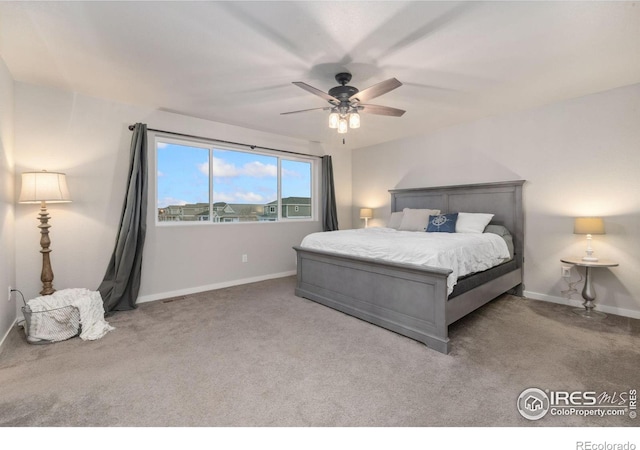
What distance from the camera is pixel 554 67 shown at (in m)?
2.58

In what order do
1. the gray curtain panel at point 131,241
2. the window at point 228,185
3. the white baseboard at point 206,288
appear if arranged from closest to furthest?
the gray curtain panel at point 131,241 → the white baseboard at point 206,288 → the window at point 228,185

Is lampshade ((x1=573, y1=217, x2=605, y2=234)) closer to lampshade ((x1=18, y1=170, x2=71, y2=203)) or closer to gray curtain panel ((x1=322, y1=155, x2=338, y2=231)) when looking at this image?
gray curtain panel ((x1=322, y1=155, x2=338, y2=231))

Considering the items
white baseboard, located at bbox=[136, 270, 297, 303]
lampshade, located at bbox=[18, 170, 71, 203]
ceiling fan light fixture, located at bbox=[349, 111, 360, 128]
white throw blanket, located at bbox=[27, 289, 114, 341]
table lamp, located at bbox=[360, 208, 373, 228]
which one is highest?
ceiling fan light fixture, located at bbox=[349, 111, 360, 128]

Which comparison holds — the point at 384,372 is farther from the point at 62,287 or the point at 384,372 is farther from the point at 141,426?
the point at 62,287

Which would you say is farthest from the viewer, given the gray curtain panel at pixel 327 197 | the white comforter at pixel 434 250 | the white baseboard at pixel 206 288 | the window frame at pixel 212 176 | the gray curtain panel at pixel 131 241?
the gray curtain panel at pixel 327 197

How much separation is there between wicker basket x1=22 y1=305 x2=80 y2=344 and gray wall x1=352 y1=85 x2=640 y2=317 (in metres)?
4.88

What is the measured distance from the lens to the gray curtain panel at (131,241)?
Answer: 10.6 ft

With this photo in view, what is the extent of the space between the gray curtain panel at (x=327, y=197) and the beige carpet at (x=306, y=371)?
97.0 inches

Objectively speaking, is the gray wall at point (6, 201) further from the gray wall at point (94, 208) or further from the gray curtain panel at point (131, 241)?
the gray curtain panel at point (131, 241)

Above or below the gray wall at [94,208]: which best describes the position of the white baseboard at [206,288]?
below

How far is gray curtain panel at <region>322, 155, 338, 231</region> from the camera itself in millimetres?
5305

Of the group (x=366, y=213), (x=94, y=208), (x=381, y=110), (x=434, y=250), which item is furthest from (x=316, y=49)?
(x=366, y=213)

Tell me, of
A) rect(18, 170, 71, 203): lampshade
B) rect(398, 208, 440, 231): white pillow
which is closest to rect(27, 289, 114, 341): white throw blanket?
rect(18, 170, 71, 203): lampshade

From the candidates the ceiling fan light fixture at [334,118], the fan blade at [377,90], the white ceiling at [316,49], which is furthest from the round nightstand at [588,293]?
the ceiling fan light fixture at [334,118]
